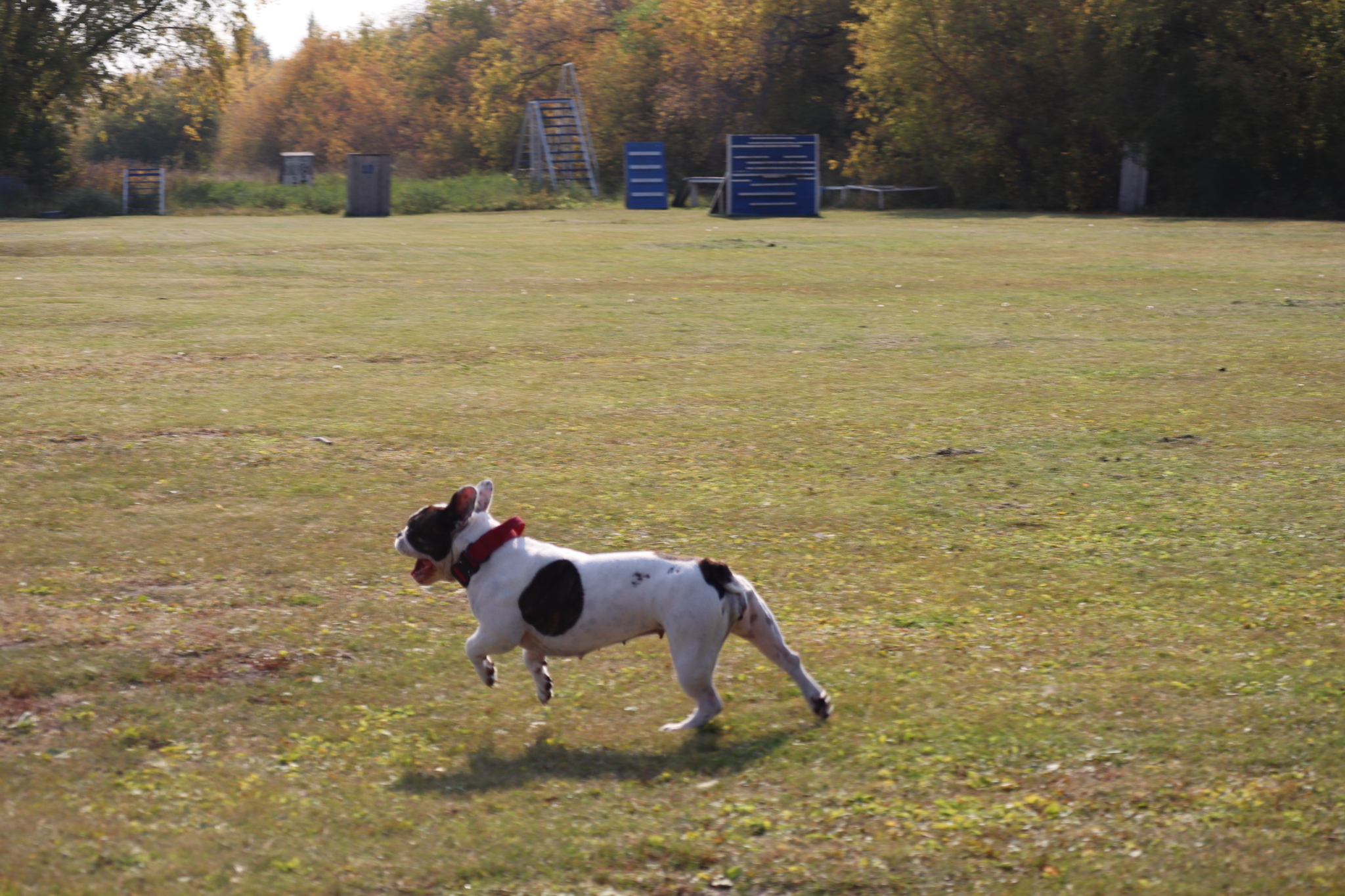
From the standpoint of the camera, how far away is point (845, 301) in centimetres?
1714

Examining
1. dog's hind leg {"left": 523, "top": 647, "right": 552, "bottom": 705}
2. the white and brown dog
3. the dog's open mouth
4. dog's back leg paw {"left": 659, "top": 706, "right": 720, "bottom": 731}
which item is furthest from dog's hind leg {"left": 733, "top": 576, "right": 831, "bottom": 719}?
the dog's open mouth

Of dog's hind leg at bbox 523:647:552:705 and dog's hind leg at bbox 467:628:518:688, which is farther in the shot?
dog's hind leg at bbox 523:647:552:705

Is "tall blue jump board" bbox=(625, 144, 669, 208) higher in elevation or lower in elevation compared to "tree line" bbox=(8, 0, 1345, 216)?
lower

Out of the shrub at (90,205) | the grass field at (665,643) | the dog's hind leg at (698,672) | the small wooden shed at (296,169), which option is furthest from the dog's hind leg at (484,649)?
the small wooden shed at (296,169)

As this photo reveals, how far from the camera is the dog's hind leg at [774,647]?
4.53 metres

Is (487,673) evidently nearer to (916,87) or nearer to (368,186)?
(368,186)

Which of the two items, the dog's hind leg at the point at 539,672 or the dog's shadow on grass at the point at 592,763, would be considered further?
the dog's hind leg at the point at 539,672

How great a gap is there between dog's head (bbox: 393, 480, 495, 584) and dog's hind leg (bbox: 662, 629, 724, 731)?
88 cm

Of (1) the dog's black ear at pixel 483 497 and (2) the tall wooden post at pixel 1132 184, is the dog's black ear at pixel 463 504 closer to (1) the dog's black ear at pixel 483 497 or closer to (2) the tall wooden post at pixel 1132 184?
(1) the dog's black ear at pixel 483 497

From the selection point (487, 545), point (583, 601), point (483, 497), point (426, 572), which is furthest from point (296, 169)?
point (583, 601)

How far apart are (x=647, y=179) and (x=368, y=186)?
27.7ft

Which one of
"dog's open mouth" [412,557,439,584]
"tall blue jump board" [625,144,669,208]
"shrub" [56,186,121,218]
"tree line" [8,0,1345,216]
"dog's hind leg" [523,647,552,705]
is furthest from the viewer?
"tall blue jump board" [625,144,669,208]

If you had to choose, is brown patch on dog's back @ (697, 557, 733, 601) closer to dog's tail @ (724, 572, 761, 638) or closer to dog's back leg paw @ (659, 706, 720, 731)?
dog's tail @ (724, 572, 761, 638)

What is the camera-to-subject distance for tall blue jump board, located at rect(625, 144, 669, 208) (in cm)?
4188
